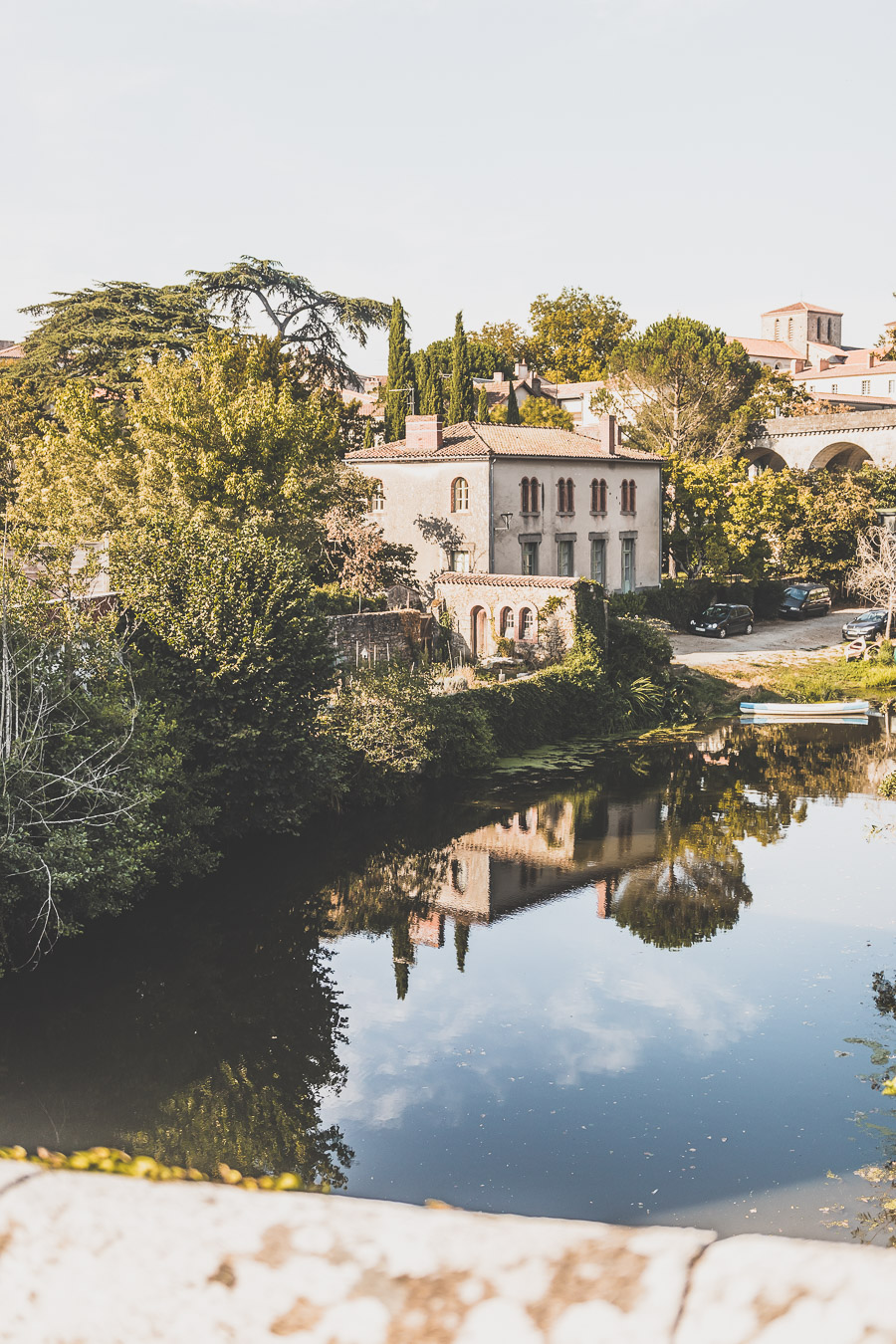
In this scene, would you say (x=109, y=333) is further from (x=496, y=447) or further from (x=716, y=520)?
(x=716, y=520)

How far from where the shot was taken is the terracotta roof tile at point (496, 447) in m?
38.7

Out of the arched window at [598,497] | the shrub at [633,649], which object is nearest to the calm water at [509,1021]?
the shrub at [633,649]

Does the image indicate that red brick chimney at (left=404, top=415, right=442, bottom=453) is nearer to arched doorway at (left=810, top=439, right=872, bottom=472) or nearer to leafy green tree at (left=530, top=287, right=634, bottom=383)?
arched doorway at (left=810, top=439, right=872, bottom=472)

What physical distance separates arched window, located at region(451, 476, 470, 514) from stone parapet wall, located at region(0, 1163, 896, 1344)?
1462 inches

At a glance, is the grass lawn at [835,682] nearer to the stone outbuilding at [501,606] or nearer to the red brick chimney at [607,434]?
the stone outbuilding at [501,606]

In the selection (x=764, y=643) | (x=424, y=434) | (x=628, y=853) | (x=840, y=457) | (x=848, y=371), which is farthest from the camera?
(x=848, y=371)

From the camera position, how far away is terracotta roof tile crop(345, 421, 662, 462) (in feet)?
127

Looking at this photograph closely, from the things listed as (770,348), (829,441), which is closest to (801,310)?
(770,348)

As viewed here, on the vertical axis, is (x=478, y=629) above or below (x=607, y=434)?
below

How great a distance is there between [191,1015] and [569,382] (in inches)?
2799

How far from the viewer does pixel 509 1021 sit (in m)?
14.1

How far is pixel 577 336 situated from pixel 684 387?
22.9 meters

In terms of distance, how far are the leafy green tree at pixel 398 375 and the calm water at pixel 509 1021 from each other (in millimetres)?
35233

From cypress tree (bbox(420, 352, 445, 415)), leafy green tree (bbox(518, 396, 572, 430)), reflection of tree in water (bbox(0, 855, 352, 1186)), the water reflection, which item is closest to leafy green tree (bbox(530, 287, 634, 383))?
leafy green tree (bbox(518, 396, 572, 430))
